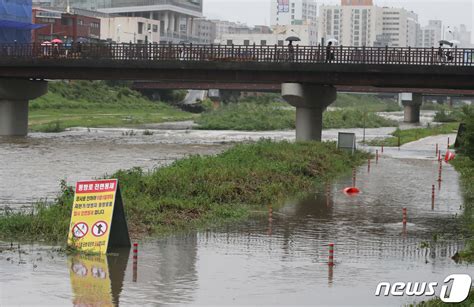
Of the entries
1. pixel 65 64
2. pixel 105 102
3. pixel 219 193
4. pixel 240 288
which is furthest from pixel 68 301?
pixel 105 102

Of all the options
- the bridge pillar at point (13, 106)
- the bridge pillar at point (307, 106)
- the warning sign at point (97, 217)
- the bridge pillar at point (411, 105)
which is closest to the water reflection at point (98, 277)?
the warning sign at point (97, 217)

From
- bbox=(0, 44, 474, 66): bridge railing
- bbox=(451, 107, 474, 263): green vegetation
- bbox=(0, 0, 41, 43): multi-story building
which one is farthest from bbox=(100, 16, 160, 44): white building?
bbox=(451, 107, 474, 263): green vegetation

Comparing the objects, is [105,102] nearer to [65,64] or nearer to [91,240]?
[65,64]

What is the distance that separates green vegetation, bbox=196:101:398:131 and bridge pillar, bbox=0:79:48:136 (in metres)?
29.8

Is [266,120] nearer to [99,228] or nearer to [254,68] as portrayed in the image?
[254,68]

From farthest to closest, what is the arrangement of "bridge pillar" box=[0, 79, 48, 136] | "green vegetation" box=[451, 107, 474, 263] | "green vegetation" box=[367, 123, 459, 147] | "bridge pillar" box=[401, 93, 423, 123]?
"bridge pillar" box=[401, 93, 423, 123] → "green vegetation" box=[367, 123, 459, 147] → "bridge pillar" box=[0, 79, 48, 136] → "green vegetation" box=[451, 107, 474, 263]

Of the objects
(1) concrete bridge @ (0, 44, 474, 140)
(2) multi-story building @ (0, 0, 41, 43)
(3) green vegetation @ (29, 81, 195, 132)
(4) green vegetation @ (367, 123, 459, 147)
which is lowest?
(4) green vegetation @ (367, 123, 459, 147)

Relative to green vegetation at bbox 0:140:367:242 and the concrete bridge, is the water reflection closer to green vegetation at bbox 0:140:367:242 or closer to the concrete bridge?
green vegetation at bbox 0:140:367:242

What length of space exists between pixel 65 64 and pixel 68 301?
5472 cm

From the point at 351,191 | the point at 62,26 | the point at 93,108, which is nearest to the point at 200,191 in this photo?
the point at 351,191

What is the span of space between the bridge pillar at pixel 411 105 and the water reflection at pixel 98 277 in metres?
108

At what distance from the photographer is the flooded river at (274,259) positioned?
66.7 ft

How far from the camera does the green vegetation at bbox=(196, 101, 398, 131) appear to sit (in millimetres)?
105750

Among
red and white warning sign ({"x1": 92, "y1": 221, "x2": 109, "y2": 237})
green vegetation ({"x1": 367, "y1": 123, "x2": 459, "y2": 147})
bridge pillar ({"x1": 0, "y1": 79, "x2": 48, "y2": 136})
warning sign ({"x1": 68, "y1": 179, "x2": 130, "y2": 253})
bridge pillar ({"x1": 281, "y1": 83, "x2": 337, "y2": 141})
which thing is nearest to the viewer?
warning sign ({"x1": 68, "y1": 179, "x2": 130, "y2": 253})
